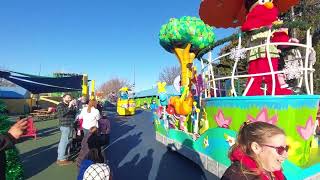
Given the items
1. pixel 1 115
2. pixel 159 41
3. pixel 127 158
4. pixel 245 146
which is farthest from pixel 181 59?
pixel 245 146

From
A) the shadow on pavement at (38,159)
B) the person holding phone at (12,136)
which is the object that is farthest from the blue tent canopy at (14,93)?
the person holding phone at (12,136)

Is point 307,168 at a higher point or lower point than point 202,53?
lower

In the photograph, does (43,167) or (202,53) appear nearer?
(202,53)

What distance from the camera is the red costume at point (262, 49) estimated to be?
5.03 metres

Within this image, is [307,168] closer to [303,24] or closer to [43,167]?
[303,24]

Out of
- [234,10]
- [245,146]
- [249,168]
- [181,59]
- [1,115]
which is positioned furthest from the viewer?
[181,59]

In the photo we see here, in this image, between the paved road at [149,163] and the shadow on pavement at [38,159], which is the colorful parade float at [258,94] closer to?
the paved road at [149,163]

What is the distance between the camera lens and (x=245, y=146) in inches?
83.4

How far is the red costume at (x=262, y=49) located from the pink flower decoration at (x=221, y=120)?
61cm

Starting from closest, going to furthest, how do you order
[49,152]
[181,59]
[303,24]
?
[303,24] < [49,152] < [181,59]

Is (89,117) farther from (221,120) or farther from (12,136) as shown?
(12,136)

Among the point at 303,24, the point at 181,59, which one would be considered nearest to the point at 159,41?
the point at 181,59

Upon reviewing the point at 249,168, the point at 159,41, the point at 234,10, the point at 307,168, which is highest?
the point at 159,41

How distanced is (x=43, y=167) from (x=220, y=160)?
13.9 ft
